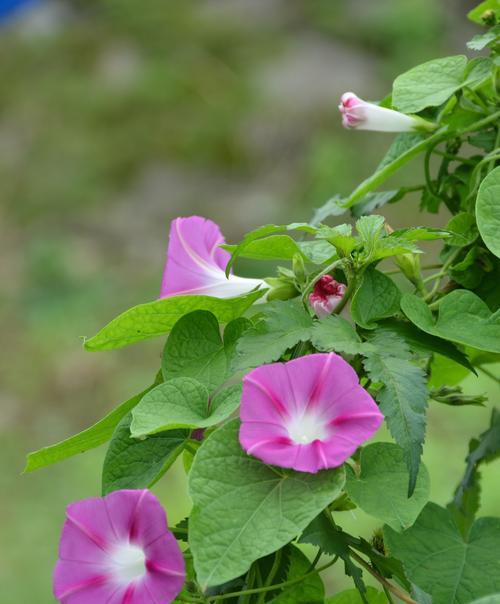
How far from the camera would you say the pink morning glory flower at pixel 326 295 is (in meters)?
0.44

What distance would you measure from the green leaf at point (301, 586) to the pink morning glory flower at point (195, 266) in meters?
0.13

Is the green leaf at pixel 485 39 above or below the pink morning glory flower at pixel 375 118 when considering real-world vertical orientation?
above

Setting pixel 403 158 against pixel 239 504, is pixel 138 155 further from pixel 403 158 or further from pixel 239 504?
pixel 239 504

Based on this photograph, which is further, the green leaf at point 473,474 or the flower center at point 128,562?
the green leaf at point 473,474

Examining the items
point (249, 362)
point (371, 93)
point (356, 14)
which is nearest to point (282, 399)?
point (249, 362)

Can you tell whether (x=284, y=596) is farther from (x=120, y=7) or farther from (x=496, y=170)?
(x=120, y=7)

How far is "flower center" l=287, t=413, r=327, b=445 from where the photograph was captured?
1.31 feet

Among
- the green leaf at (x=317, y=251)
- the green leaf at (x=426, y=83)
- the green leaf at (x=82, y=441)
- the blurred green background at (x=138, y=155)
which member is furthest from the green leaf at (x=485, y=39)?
the blurred green background at (x=138, y=155)

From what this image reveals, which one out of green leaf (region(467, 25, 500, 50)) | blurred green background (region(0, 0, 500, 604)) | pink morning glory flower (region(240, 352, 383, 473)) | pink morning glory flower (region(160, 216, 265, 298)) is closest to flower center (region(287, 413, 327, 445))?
pink morning glory flower (region(240, 352, 383, 473))

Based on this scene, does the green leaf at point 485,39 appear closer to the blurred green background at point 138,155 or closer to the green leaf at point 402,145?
the green leaf at point 402,145

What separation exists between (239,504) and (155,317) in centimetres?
12

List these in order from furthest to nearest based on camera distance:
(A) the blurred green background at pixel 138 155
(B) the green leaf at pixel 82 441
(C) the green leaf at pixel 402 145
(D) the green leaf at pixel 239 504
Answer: (A) the blurred green background at pixel 138 155 < (C) the green leaf at pixel 402 145 < (B) the green leaf at pixel 82 441 < (D) the green leaf at pixel 239 504

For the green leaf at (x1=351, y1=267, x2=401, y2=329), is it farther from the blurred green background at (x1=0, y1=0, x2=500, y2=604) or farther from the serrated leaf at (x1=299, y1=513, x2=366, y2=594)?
the blurred green background at (x1=0, y1=0, x2=500, y2=604)

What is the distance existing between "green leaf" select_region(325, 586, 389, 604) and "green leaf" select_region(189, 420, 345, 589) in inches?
5.6
